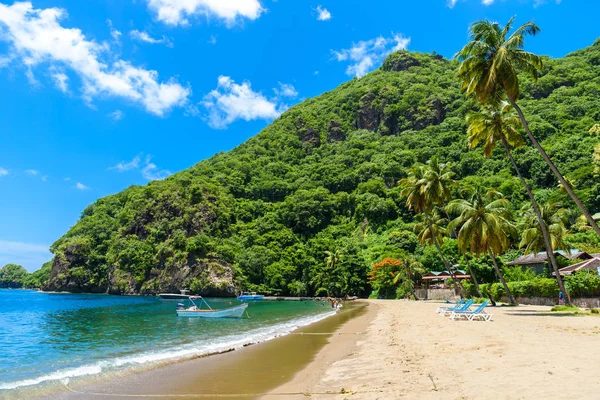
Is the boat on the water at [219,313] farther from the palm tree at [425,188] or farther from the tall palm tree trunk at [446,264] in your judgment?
the palm tree at [425,188]

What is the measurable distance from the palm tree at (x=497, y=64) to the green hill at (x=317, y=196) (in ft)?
140

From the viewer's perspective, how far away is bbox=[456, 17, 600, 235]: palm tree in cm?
2108

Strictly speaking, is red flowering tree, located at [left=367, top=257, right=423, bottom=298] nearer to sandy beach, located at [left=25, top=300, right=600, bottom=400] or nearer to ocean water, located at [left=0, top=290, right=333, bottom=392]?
ocean water, located at [left=0, top=290, right=333, bottom=392]

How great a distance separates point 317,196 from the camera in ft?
356

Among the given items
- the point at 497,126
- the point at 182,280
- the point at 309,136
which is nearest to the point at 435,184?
the point at 497,126

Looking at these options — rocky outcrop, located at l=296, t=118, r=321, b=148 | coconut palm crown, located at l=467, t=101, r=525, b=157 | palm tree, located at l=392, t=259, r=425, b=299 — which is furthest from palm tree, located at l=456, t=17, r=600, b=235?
rocky outcrop, located at l=296, t=118, r=321, b=148

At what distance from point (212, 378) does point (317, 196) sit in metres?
97.4

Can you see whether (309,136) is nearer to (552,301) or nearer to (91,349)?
(552,301)

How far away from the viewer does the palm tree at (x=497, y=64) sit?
21.1 meters

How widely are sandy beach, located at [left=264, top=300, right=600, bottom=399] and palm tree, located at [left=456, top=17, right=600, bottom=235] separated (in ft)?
38.0

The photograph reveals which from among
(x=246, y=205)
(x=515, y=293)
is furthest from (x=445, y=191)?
(x=246, y=205)

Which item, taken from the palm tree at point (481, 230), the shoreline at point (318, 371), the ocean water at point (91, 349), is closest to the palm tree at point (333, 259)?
the palm tree at point (481, 230)

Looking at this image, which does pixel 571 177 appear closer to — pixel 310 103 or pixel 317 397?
pixel 317 397

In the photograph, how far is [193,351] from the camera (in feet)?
57.9
